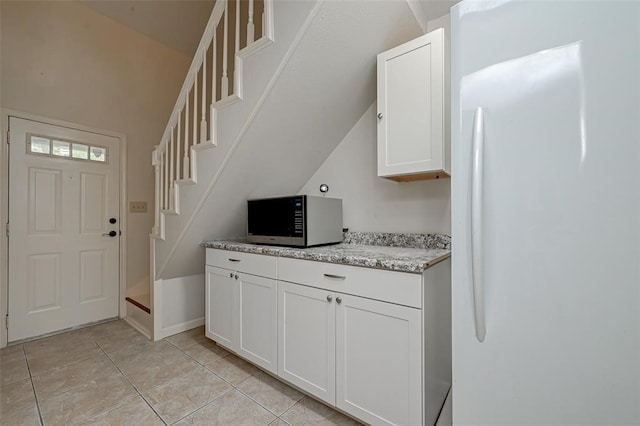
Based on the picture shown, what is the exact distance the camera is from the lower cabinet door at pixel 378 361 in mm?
Answer: 1203

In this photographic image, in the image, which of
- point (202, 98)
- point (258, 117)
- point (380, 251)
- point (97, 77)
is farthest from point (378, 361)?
point (97, 77)

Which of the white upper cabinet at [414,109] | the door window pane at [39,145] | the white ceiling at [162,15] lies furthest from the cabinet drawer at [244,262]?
the white ceiling at [162,15]

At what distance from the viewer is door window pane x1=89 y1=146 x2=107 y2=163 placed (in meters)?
2.80

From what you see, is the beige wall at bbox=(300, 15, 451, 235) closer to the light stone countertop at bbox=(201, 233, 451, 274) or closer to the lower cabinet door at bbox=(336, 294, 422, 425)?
the light stone countertop at bbox=(201, 233, 451, 274)

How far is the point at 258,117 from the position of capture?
5.49 ft

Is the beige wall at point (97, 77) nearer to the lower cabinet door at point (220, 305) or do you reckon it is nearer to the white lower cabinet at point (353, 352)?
the lower cabinet door at point (220, 305)

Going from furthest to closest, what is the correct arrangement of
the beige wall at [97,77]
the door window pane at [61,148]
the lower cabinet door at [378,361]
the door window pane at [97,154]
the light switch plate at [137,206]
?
the light switch plate at [137,206] < the door window pane at [97,154] < the door window pane at [61,148] < the beige wall at [97,77] < the lower cabinet door at [378,361]

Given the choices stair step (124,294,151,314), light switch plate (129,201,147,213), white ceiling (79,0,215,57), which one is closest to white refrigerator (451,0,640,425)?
stair step (124,294,151,314)

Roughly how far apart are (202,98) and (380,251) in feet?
4.93

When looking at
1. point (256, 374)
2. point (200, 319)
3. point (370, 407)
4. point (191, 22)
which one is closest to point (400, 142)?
point (370, 407)

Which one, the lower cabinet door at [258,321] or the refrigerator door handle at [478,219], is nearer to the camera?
the refrigerator door handle at [478,219]

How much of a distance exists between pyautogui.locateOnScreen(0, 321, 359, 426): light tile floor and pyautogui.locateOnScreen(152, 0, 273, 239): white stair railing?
3.12ft

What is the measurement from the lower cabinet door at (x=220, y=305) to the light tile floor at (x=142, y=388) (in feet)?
0.56

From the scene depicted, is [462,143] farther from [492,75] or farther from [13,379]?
[13,379]
